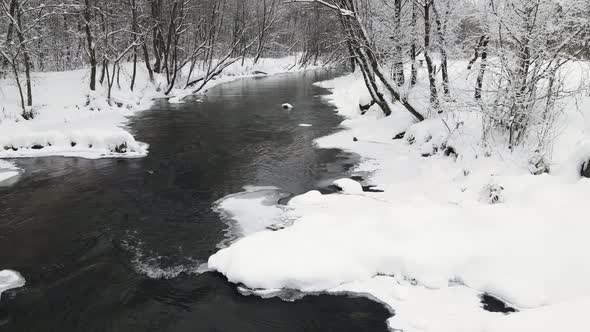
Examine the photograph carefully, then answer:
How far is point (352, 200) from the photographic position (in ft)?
34.9

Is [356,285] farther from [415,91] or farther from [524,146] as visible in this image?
[415,91]

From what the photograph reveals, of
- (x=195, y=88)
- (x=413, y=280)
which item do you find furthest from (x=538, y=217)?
(x=195, y=88)

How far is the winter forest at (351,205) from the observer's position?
6621 millimetres

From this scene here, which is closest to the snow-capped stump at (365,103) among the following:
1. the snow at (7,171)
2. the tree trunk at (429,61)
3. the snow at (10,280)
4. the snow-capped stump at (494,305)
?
the tree trunk at (429,61)

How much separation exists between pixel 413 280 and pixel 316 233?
2.09 m

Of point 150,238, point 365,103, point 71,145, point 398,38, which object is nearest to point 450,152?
point 398,38

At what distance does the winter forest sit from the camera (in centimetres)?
662

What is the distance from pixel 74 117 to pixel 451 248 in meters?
20.6

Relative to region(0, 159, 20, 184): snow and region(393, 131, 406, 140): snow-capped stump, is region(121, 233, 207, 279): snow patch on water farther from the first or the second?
region(393, 131, 406, 140): snow-capped stump

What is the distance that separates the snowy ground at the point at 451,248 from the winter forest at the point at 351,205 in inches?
1.4

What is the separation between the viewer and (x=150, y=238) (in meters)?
9.09

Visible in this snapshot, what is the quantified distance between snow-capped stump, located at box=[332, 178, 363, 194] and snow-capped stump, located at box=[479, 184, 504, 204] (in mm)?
→ 3079

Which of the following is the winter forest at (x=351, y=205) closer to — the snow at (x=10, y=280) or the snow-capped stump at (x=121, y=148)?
the snow at (x=10, y=280)

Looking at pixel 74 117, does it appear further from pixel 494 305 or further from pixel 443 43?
pixel 494 305
